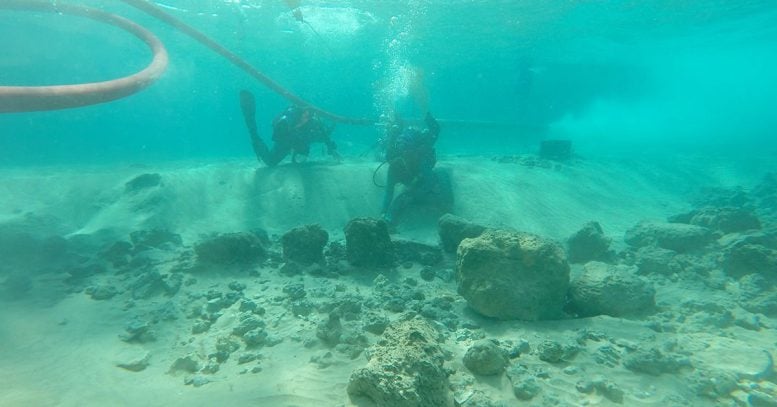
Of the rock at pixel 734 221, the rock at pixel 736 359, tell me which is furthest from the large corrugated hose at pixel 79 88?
the rock at pixel 734 221

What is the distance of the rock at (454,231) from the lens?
737 cm

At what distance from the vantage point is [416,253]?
7.56m

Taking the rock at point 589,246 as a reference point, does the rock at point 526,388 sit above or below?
below

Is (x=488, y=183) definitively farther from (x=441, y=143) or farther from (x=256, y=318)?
(x=441, y=143)

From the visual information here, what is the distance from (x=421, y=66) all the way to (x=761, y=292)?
41938 mm

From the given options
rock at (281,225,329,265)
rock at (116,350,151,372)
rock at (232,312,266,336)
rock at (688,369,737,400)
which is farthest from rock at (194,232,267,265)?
rock at (688,369,737,400)

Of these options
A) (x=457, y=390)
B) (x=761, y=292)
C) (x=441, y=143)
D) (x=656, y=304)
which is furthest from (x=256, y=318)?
(x=441, y=143)

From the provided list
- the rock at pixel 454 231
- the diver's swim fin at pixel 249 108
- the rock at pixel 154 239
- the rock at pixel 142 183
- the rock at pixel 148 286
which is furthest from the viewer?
the diver's swim fin at pixel 249 108

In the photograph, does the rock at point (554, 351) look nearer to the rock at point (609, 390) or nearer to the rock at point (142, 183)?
the rock at point (609, 390)

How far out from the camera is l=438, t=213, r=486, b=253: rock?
7371 millimetres

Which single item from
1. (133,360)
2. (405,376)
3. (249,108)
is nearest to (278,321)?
(133,360)

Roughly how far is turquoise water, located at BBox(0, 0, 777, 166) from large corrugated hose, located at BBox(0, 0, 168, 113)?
7017 millimetres

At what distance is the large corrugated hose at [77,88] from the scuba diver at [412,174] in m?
5.94

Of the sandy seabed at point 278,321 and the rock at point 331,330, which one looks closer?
the sandy seabed at point 278,321
